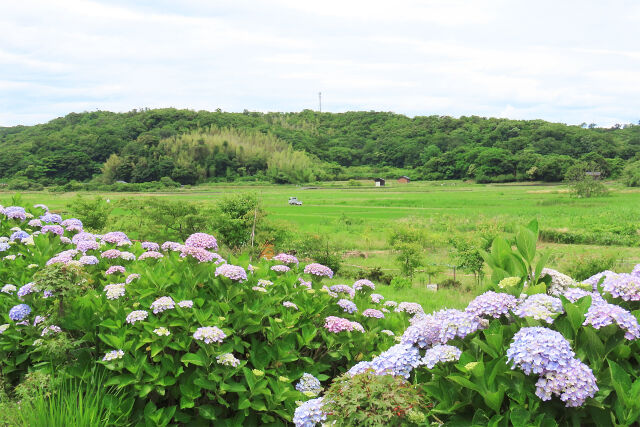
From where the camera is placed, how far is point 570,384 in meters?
2.00

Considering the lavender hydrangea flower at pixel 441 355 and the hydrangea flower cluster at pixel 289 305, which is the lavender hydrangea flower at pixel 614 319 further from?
the hydrangea flower cluster at pixel 289 305

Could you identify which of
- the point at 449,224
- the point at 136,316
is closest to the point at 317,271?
the point at 136,316

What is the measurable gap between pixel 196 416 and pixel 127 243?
2816mm

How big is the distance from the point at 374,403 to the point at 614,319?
1.18 metres

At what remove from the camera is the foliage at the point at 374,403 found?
7.19ft

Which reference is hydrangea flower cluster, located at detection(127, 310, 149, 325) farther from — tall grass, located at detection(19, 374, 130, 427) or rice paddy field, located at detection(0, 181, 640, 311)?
rice paddy field, located at detection(0, 181, 640, 311)

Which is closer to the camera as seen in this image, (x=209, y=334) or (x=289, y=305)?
(x=209, y=334)

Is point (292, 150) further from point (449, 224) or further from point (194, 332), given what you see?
point (194, 332)

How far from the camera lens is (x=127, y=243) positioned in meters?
5.87

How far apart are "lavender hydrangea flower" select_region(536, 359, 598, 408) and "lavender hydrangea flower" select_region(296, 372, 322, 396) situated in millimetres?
1966

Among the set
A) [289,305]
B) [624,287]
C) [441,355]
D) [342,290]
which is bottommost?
[342,290]

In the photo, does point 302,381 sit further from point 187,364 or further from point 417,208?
point 417,208

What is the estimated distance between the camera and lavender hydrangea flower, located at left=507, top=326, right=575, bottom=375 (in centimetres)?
201

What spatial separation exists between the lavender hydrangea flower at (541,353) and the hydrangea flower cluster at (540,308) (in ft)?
0.65
